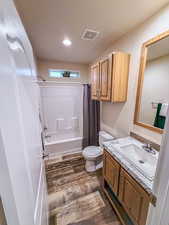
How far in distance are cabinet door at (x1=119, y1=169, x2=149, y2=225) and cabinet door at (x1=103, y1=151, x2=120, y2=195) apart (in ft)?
0.25

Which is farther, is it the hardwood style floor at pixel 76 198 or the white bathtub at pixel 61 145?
the white bathtub at pixel 61 145

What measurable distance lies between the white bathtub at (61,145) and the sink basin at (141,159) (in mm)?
1601

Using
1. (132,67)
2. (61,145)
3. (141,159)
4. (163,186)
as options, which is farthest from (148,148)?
(61,145)

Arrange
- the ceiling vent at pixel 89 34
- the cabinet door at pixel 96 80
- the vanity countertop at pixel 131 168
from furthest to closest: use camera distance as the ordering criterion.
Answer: the cabinet door at pixel 96 80
the ceiling vent at pixel 89 34
the vanity countertop at pixel 131 168

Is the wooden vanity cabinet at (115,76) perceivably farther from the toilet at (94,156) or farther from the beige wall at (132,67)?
the toilet at (94,156)

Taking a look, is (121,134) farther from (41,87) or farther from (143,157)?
(41,87)

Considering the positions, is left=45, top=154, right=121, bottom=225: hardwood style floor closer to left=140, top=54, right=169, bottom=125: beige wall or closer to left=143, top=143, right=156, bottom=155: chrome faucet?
left=143, top=143, right=156, bottom=155: chrome faucet

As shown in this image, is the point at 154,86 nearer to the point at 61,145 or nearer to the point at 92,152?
the point at 92,152

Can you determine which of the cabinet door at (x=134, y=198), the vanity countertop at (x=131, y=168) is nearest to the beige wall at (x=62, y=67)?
the vanity countertop at (x=131, y=168)

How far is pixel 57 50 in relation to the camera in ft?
6.96

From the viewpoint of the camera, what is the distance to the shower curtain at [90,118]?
259 cm

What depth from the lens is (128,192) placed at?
1118 millimetres

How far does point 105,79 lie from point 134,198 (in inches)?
62.7

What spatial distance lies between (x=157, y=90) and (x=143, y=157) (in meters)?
0.86
